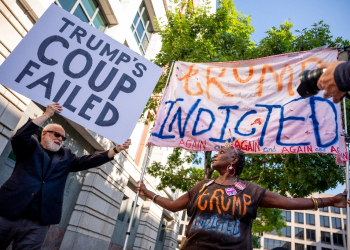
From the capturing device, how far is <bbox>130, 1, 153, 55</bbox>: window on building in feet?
41.8

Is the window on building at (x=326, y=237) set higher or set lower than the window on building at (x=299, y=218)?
lower

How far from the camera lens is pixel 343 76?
1585 mm

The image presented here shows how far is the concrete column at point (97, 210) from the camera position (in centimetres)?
779

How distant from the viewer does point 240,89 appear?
13.6ft

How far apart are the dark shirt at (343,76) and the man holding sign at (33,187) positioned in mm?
2815

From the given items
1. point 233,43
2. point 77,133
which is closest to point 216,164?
point 77,133

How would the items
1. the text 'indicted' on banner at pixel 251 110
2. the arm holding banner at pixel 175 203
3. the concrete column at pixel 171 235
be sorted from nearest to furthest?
the arm holding banner at pixel 175 203
the text 'indicted' on banner at pixel 251 110
the concrete column at pixel 171 235

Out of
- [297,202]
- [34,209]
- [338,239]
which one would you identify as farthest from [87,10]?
[338,239]

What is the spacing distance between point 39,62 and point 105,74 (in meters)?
0.86

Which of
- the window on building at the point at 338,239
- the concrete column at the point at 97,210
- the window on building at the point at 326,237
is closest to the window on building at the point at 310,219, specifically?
the window on building at the point at 326,237

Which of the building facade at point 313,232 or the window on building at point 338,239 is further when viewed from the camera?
the building facade at point 313,232

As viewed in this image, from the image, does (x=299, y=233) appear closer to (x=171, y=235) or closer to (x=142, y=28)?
(x=171, y=235)

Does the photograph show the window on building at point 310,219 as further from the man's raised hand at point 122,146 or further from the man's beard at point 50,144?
the man's beard at point 50,144

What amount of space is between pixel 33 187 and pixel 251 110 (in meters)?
3.17
